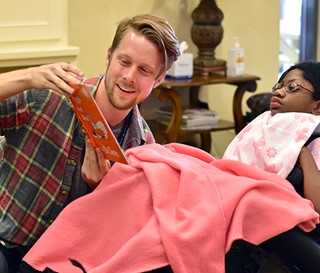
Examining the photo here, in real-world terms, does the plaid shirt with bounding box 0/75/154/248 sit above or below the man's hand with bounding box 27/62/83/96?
below

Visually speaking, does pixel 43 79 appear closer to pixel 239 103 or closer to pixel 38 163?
pixel 38 163

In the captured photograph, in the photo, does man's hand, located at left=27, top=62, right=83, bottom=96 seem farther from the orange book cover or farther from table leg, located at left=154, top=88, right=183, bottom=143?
table leg, located at left=154, top=88, right=183, bottom=143

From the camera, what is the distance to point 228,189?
171cm

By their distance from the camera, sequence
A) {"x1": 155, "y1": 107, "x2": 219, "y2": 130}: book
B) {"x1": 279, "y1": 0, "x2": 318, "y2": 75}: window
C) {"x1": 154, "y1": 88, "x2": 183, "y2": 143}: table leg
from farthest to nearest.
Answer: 1. {"x1": 279, "y1": 0, "x2": 318, "y2": 75}: window
2. {"x1": 155, "y1": 107, "x2": 219, "y2": 130}: book
3. {"x1": 154, "y1": 88, "x2": 183, "y2": 143}: table leg

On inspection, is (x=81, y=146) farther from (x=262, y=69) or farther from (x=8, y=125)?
(x=262, y=69)

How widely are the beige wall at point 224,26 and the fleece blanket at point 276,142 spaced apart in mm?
2363

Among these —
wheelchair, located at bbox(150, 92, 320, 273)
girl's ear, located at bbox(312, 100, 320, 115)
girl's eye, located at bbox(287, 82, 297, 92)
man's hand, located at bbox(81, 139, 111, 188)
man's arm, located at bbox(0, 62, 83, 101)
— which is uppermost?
man's arm, located at bbox(0, 62, 83, 101)

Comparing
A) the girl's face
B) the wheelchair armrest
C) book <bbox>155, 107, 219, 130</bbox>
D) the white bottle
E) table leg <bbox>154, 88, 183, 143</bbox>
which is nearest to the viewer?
the wheelchair armrest

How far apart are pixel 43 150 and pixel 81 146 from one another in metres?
0.11

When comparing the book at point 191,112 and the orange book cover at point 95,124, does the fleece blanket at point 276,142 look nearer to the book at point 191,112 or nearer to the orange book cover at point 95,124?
the orange book cover at point 95,124

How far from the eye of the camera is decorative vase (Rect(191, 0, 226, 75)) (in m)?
4.34

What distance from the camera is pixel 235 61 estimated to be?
447 cm

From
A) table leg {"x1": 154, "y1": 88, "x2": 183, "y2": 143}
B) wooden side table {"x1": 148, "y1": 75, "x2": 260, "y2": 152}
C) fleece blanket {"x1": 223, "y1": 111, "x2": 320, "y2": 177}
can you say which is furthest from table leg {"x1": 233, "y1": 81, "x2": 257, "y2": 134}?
fleece blanket {"x1": 223, "y1": 111, "x2": 320, "y2": 177}

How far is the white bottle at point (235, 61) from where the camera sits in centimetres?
446
